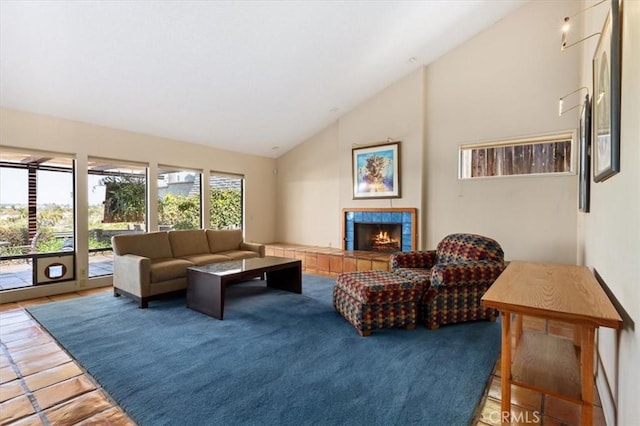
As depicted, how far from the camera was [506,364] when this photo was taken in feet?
5.47

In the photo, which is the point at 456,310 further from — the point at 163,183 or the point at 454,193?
the point at 163,183

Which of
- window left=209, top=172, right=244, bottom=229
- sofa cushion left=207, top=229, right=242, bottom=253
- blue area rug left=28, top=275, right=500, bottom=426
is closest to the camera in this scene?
blue area rug left=28, top=275, right=500, bottom=426

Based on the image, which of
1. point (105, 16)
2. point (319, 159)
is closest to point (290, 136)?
point (319, 159)

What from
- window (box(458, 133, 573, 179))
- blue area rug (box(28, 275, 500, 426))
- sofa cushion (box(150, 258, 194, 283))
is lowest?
blue area rug (box(28, 275, 500, 426))

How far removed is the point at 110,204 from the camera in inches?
187

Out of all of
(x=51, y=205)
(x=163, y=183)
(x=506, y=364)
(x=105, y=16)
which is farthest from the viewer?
(x=163, y=183)

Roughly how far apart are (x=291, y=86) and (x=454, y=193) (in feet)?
9.50

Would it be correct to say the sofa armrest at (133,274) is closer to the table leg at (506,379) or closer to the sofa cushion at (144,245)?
the sofa cushion at (144,245)

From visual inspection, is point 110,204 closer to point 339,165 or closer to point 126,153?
point 126,153

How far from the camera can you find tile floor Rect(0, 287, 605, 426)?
67.8 inches

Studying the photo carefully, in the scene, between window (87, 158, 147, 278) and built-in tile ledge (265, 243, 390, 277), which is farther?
built-in tile ledge (265, 243, 390, 277)

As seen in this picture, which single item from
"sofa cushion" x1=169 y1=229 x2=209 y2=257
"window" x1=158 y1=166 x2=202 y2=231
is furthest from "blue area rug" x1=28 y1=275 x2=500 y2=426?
"window" x1=158 y1=166 x2=202 y2=231

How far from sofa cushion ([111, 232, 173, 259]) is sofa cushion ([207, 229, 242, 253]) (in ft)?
2.21

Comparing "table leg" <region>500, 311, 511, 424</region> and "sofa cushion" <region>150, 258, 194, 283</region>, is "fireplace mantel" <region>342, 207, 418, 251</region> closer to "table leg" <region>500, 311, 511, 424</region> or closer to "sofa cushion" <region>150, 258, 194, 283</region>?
"sofa cushion" <region>150, 258, 194, 283</region>
